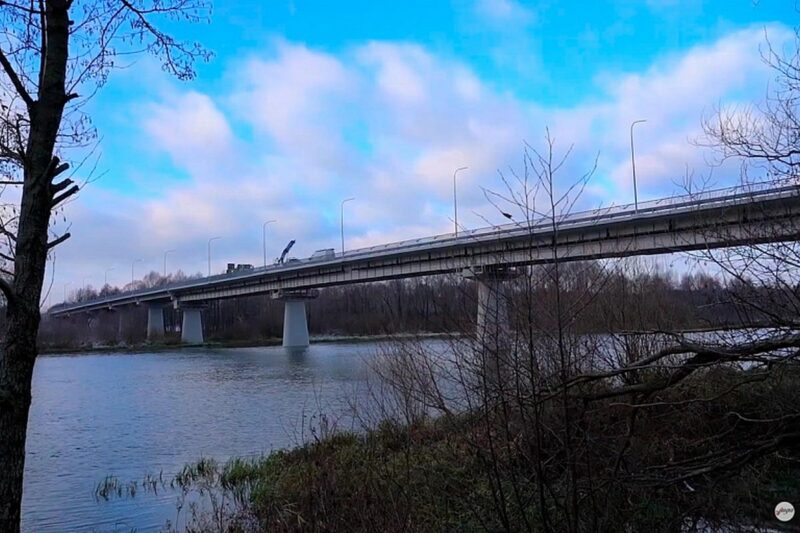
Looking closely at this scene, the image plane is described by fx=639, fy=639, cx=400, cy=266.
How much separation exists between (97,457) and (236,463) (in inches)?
219

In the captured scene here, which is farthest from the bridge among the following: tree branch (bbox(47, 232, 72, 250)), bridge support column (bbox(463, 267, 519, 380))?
tree branch (bbox(47, 232, 72, 250))

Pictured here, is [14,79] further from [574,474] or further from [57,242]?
[574,474]

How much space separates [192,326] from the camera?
335 ft

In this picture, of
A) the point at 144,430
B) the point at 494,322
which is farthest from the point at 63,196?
the point at 144,430

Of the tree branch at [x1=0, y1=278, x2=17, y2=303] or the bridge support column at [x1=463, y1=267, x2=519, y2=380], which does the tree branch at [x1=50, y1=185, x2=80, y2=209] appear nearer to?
the tree branch at [x1=0, y1=278, x2=17, y2=303]

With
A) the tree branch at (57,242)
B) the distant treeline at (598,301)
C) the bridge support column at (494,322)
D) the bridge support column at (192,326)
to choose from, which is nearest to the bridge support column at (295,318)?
the bridge support column at (192,326)

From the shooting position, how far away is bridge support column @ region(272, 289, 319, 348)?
80.6 meters

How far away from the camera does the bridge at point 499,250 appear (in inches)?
277

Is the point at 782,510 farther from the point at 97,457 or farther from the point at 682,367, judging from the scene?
the point at 97,457

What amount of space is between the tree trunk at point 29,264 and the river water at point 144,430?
693cm

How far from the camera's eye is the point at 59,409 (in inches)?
1080

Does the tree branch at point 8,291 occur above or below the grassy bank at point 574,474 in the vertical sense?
above

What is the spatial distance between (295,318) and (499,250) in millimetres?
76788

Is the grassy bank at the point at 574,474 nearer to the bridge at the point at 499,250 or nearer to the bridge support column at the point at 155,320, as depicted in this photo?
the bridge at the point at 499,250
